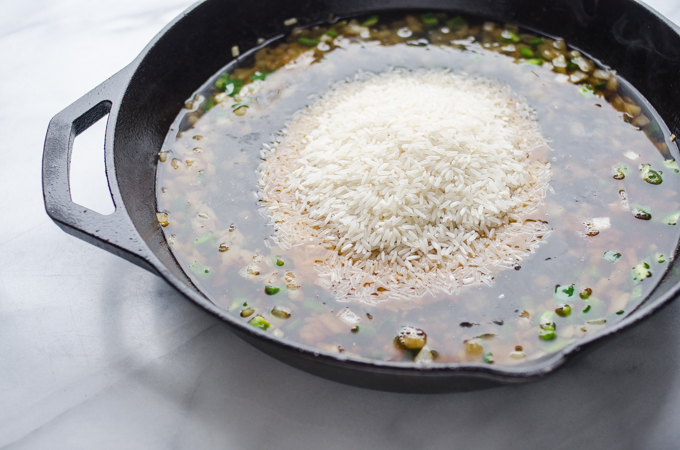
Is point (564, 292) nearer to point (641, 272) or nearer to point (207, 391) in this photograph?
point (641, 272)

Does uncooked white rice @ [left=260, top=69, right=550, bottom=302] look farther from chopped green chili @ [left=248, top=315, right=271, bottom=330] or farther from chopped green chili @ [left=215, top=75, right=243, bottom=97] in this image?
chopped green chili @ [left=215, top=75, right=243, bottom=97]

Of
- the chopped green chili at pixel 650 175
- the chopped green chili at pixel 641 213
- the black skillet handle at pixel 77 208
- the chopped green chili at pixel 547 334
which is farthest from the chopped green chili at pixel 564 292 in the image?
the black skillet handle at pixel 77 208

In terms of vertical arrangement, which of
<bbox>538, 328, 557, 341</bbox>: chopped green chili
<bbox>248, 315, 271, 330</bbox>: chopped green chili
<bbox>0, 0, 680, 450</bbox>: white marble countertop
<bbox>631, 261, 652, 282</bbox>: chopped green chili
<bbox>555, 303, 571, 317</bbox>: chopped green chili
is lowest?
<bbox>0, 0, 680, 450</bbox>: white marble countertop

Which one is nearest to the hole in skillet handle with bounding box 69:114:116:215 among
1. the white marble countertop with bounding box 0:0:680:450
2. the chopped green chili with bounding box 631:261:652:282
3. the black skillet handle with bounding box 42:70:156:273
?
the white marble countertop with bounding box 0:0:680:450

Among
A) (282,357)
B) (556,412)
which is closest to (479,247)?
(556,412)

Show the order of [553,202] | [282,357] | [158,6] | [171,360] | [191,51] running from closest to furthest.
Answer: [282,357] → [171,360] → [553,202] → [191,51] → [158,6]

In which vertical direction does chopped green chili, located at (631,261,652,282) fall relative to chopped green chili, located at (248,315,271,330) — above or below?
above

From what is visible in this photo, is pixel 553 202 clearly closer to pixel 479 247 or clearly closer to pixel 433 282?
pixel 479 247

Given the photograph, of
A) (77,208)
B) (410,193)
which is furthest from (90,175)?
(410,193)
